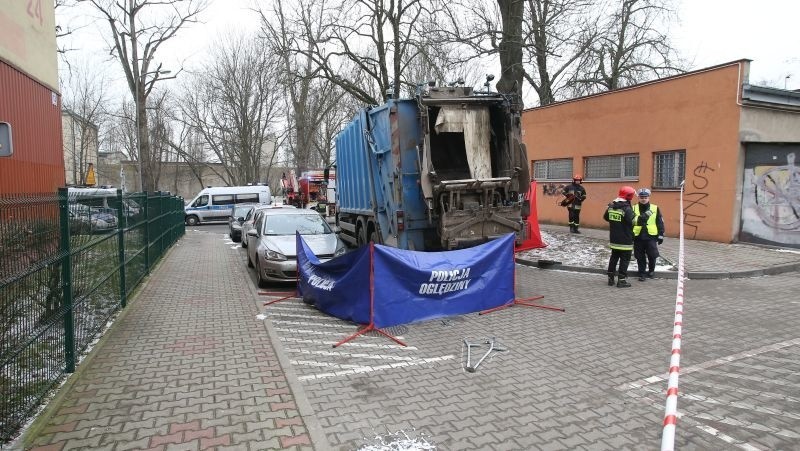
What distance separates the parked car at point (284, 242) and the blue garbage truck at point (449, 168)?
47.9 inches

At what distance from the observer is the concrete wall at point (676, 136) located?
12039 mm

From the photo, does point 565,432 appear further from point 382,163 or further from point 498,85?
point 498,85

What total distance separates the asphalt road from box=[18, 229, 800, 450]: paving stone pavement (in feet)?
0.06

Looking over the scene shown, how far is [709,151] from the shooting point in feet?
40.7

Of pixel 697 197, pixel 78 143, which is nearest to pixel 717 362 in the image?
pixel 697 197

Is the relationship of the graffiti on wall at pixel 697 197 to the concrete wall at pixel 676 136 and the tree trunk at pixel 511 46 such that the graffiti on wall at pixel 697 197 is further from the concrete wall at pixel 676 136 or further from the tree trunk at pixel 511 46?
the tree trunk at pixel 511 46

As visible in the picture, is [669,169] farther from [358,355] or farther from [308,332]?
[358,355]

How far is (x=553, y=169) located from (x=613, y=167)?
9.41 ft

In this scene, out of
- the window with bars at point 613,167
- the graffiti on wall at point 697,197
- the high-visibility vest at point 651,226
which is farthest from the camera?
the window with bars at point 613,167

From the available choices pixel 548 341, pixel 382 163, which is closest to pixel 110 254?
pixel 382 163

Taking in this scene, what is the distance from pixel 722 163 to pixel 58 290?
1332 cm

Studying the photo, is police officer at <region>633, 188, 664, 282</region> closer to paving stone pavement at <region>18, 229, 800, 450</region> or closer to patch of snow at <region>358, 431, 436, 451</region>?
paving stone pavement at <region>18, 229, 800, 450</region>

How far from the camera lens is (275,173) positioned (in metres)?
74.0

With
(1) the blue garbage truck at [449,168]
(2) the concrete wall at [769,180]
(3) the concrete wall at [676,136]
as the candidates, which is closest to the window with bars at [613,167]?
(3) the concrete wall at [676,136]
